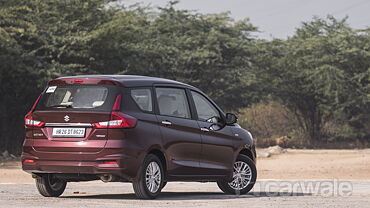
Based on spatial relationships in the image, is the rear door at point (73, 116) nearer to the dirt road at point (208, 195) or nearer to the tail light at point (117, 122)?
the tail light at point (117, 122)

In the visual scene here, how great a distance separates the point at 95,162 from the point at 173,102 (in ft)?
6.17

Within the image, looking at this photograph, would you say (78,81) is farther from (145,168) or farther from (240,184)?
(240,184)

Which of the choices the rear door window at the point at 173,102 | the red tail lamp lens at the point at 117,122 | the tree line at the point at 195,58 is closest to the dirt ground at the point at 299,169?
the tree line at the point at 195,58

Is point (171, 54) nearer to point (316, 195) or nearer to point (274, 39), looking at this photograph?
point (274, 39)

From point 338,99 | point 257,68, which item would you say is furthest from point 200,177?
point 257,68

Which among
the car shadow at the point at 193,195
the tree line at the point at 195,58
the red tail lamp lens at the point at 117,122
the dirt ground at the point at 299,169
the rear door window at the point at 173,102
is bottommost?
the car shadow at the point at 193,195

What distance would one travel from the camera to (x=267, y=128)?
55094 millimetres

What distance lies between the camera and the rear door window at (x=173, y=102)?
1373 centimetres

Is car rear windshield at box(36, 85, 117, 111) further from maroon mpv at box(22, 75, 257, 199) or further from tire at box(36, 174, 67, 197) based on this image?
tire at box(36, 174, 67, 197)

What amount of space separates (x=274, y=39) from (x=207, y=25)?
564cm

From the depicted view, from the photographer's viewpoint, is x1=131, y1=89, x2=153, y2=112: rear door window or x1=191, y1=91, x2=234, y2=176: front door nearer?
x1=131, y1=89, x2=153, y2=112: rear door window

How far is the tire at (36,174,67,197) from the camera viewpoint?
13836mm

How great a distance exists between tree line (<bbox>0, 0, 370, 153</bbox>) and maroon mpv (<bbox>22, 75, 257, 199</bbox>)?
16651 millimetres

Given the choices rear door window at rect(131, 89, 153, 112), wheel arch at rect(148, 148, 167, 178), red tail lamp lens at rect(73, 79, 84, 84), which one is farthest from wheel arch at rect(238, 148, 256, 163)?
red tail lamp lens at rect(73, 79, 84, 84)
